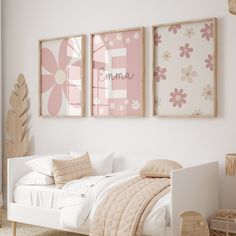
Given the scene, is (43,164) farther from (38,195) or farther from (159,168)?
(159,168)

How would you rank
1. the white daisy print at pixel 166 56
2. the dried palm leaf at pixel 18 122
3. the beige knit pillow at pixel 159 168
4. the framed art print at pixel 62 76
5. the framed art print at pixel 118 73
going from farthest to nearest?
1. the dried palm leaf at pixel 18 122
2. the framed art print at pixel 62 76
3. the framed art print at pixel 118 73
4. the white daisy print at pixel 166 56
5. the beige knit pillow at pixel 159 168

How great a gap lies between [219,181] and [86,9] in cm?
208

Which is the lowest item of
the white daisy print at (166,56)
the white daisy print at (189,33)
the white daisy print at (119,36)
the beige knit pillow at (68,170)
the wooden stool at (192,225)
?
the wooden stool at (192,225)

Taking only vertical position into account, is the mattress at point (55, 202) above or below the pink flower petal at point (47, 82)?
below

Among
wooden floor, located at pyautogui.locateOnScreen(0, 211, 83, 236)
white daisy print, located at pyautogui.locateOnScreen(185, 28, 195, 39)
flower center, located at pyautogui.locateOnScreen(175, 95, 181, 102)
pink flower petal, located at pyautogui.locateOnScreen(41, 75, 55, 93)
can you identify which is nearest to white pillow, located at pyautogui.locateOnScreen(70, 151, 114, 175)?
wooden floor, located at pyautogui.locateOnScreen(0, 211, 83, 236)

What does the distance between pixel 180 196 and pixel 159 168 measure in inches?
23.5

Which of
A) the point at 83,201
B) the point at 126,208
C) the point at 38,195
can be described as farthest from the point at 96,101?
the point at 126,208

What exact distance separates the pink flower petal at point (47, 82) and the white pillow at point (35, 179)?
1.04 meters

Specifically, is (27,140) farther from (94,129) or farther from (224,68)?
(224,68)

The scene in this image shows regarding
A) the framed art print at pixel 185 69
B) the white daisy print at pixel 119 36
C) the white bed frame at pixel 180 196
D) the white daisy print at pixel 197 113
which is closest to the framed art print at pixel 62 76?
the white daisy print at pixel 119 36

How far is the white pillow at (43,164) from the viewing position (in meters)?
4.02

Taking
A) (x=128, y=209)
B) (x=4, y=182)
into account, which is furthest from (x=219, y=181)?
(x=4, y=182)

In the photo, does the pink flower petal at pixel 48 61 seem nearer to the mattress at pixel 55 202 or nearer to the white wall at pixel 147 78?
the white wall at pixel 147 78

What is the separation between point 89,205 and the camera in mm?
3430
